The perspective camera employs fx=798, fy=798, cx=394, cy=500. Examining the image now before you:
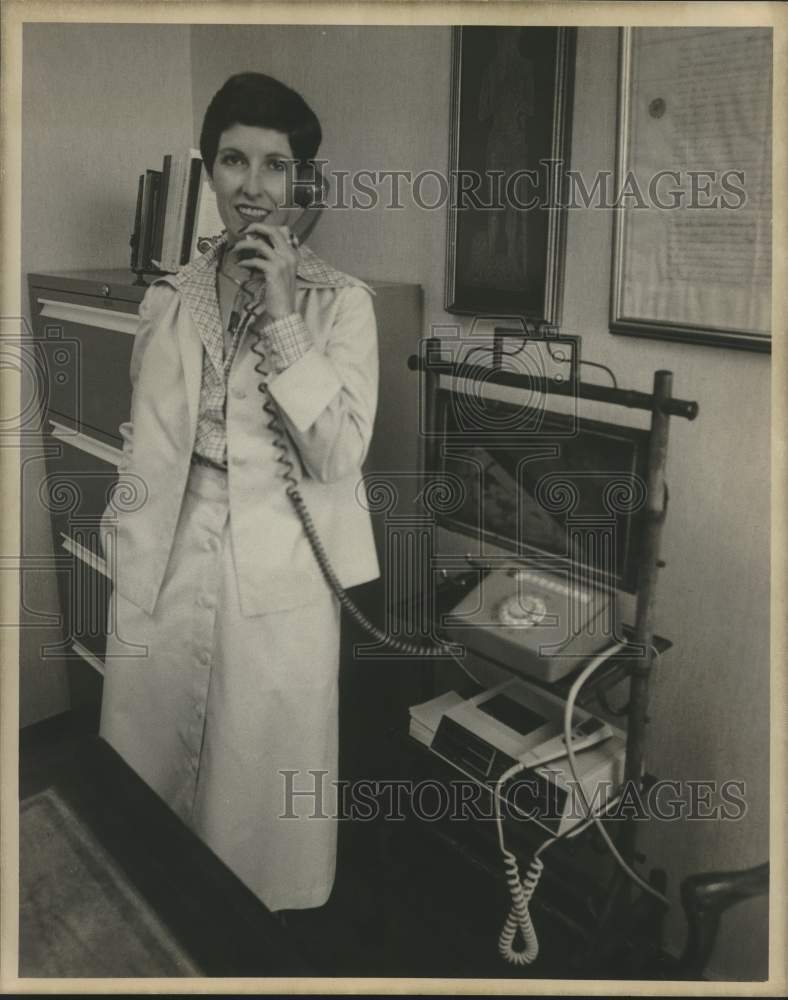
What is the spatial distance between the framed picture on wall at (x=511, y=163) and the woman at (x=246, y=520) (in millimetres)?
Answer: 233

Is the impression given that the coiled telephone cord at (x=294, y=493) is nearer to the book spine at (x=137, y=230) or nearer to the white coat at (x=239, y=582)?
the white coat at (x=239, y=582)

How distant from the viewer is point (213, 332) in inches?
48.6

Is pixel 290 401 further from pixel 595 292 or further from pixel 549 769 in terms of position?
pixel 549 769

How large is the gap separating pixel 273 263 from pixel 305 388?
0.18 metres

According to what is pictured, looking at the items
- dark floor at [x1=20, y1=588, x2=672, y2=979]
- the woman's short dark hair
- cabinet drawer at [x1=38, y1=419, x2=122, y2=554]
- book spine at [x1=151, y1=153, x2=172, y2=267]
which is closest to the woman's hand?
the woman's short dark hair

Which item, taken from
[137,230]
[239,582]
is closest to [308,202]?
[137,230]

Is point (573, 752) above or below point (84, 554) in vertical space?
below

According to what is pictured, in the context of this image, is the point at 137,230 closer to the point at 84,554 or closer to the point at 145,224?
the point at 145,224

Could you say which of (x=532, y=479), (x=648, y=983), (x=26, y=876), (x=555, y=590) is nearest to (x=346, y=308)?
(x=532, y=479)

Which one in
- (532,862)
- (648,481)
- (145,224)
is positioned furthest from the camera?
(145,224)

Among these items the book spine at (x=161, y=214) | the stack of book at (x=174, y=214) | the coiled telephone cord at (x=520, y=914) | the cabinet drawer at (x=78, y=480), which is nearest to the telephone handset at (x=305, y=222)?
the stack of book at (x=174, y=214)

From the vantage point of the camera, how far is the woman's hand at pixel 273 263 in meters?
1.12

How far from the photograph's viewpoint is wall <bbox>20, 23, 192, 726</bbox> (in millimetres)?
1268

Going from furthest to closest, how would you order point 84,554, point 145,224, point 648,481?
point 145,224 → point 84,554 → point 648,481
